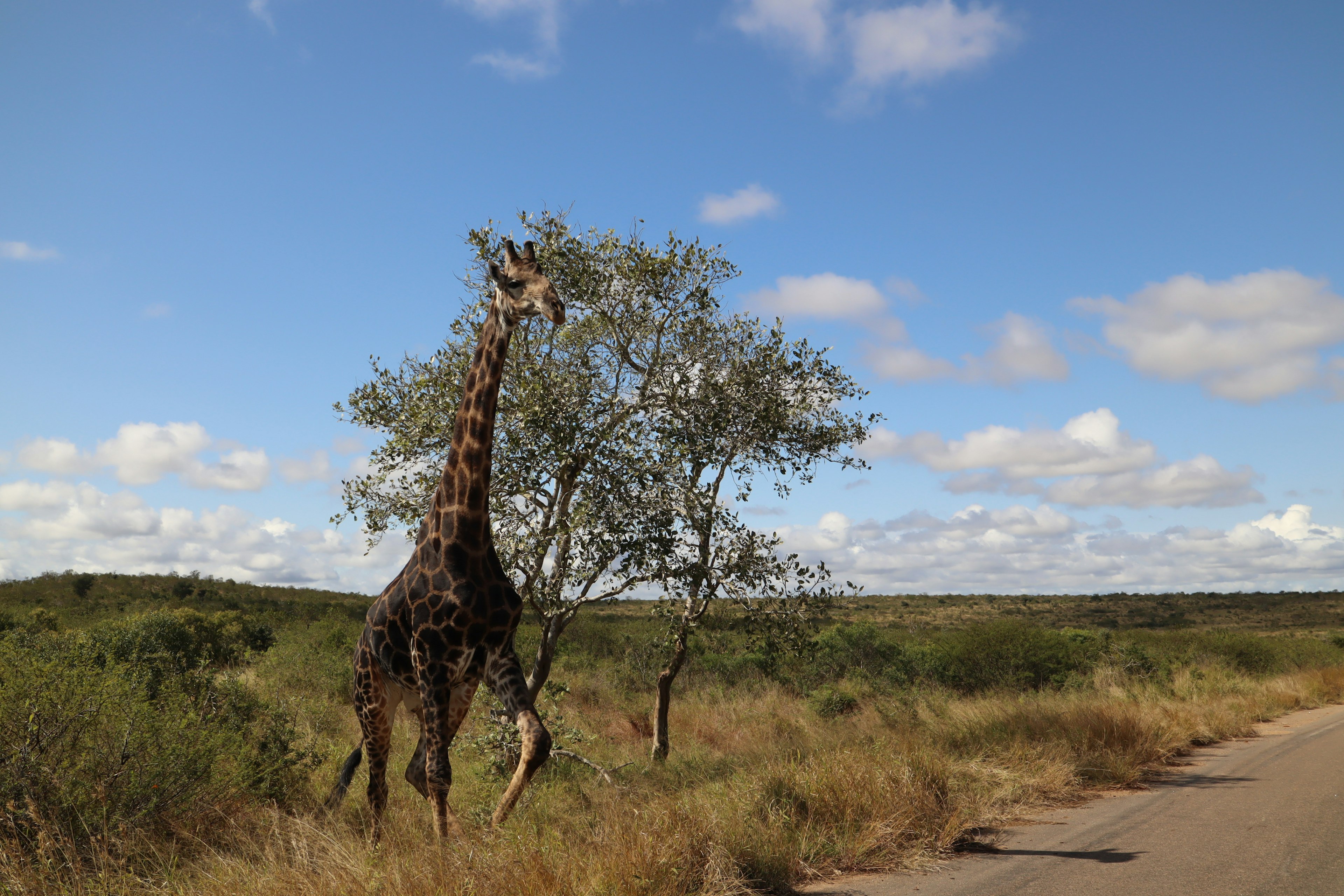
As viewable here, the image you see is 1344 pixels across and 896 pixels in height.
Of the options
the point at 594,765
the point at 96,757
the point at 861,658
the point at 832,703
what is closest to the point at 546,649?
the point at 594,765

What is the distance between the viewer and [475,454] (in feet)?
21.6

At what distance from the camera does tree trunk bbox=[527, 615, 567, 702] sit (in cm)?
1085

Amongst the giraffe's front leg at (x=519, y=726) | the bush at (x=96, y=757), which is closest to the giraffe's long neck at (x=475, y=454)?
the giraffe's front leg at (x=519, y=726)

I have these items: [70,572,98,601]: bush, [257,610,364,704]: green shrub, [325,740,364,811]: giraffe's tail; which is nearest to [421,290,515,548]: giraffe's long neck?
[325,740,364,811]: giraffe's tail

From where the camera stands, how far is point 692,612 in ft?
37.5

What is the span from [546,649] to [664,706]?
3.16 metres

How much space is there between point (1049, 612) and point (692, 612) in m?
74.1

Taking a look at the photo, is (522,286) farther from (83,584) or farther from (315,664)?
(83,584)

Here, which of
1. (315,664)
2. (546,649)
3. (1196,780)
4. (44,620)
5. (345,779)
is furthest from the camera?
(44,620)

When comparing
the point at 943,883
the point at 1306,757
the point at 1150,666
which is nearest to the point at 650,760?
the point at 943,883

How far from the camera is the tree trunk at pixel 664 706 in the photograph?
42.9ft

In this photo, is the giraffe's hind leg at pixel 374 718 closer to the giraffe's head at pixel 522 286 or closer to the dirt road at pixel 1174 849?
the giraffe's head at pixel 522 286

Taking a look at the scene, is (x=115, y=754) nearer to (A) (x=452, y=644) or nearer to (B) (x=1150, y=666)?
(A) (x=452, y=644)

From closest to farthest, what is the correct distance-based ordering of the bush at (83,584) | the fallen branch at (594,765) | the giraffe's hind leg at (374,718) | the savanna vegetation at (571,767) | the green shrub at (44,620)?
the savanna vegetation at (571,767), the giraffe's hind leg at (374,718), the fallen branch at (594,765), the green shrub at (44,620), the bush at (83,584)
